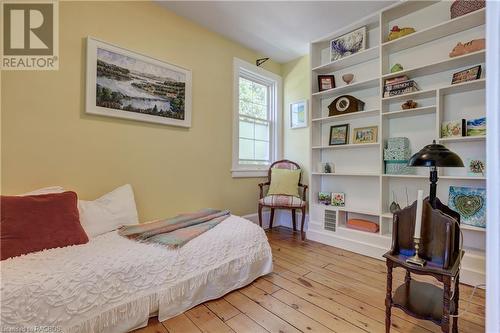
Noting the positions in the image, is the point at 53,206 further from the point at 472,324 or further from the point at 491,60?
the point at 472,324

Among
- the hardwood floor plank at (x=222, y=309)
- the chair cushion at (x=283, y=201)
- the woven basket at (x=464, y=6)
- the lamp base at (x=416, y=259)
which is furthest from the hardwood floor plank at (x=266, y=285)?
the woven basket at (x=464, y=6)

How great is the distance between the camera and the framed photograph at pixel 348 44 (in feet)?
8.93

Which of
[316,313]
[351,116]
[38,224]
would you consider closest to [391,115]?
[351,116]

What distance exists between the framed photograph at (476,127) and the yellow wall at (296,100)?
65.4 inches

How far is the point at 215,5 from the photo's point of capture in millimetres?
2480

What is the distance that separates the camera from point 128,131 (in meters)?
2.29

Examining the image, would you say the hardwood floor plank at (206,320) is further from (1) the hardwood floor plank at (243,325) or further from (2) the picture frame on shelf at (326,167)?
(2) the picture frame on shelf at (326,167)

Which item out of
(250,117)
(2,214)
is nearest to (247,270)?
(2,214)

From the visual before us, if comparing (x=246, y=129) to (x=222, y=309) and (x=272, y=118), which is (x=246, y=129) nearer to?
(x=272, y=118)

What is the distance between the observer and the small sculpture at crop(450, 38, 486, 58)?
1.95m

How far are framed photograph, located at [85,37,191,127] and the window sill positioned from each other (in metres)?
0.93

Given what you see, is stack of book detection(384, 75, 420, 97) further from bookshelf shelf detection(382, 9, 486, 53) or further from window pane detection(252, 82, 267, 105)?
window pane detection(252, 82, 267, 105)

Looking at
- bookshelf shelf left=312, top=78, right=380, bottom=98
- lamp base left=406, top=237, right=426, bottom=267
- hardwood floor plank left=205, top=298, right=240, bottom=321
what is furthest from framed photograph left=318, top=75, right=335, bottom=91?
hardwood floor plank left=205, top=298, right=240, bottom=321

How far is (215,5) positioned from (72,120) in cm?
181
